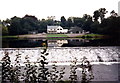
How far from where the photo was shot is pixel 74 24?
17969 millimetres

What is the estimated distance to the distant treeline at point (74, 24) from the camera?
17031 millimetres

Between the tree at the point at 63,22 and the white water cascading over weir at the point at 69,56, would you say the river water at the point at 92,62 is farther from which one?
the tree at the point at 63,22

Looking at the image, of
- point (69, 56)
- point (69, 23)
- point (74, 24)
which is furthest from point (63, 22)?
point (69, 56)

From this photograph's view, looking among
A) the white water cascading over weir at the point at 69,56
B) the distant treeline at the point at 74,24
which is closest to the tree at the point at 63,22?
the distant treeline at the point at 74,24

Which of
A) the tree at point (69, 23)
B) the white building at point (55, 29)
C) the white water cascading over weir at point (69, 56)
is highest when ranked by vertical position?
the tree at point (69, 23)

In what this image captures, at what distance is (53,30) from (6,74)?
1685cm

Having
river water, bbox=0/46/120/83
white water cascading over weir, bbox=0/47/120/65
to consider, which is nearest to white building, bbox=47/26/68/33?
white water cascading over weir, bbox=0/47/120/65

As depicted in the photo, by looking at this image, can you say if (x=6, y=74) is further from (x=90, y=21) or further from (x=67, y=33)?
(x=67, y=33)

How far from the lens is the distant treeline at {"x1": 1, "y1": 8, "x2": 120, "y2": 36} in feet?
55.9

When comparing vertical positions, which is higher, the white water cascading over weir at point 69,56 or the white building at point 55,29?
the white building at point 55,29

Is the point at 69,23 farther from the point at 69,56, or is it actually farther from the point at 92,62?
the point at 92,62

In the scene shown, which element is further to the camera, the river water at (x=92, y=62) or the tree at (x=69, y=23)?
the tree at (x=69, y=23)

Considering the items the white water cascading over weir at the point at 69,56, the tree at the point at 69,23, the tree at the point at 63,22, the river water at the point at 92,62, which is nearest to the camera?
the river water at the point at 92,62

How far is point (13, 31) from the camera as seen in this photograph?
57.5ft
